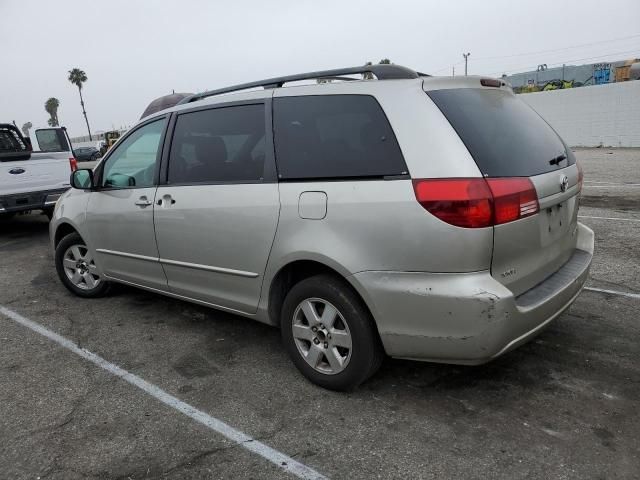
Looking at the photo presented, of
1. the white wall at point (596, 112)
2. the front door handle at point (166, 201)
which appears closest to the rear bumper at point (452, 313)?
the front door handle at point (166, 201)

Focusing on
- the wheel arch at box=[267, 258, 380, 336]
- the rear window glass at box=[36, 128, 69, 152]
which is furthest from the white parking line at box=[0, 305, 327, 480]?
the rear window glass at box=[36, 128, 69, 152]

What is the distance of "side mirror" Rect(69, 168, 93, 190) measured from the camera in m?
4.73

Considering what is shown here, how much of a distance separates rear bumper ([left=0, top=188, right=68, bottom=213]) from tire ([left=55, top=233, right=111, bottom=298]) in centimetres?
383

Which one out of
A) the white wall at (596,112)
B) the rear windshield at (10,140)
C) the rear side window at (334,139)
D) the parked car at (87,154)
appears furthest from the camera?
Result: the parked car at (87,154)

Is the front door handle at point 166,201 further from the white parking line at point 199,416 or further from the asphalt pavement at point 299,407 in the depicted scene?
the white parking line at point 199,416

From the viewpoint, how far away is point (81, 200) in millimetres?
4891

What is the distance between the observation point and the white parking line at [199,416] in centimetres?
253

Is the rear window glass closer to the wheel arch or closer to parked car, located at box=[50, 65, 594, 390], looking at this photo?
parked car, located at box=[50, 65, 594, 390]

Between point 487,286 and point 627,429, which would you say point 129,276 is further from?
point 627,429

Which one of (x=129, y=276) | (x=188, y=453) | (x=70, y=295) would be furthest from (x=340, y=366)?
(x=70, y=295)

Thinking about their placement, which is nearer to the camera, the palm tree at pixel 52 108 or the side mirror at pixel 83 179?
the side mirror at pixel 83 179

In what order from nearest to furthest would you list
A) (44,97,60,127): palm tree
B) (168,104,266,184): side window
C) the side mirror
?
(168,104,266,184): side window → the side mirror → (44,97,60,127): palm tree

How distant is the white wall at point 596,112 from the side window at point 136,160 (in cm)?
2039

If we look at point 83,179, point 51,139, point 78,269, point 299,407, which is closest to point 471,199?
point 299,407
